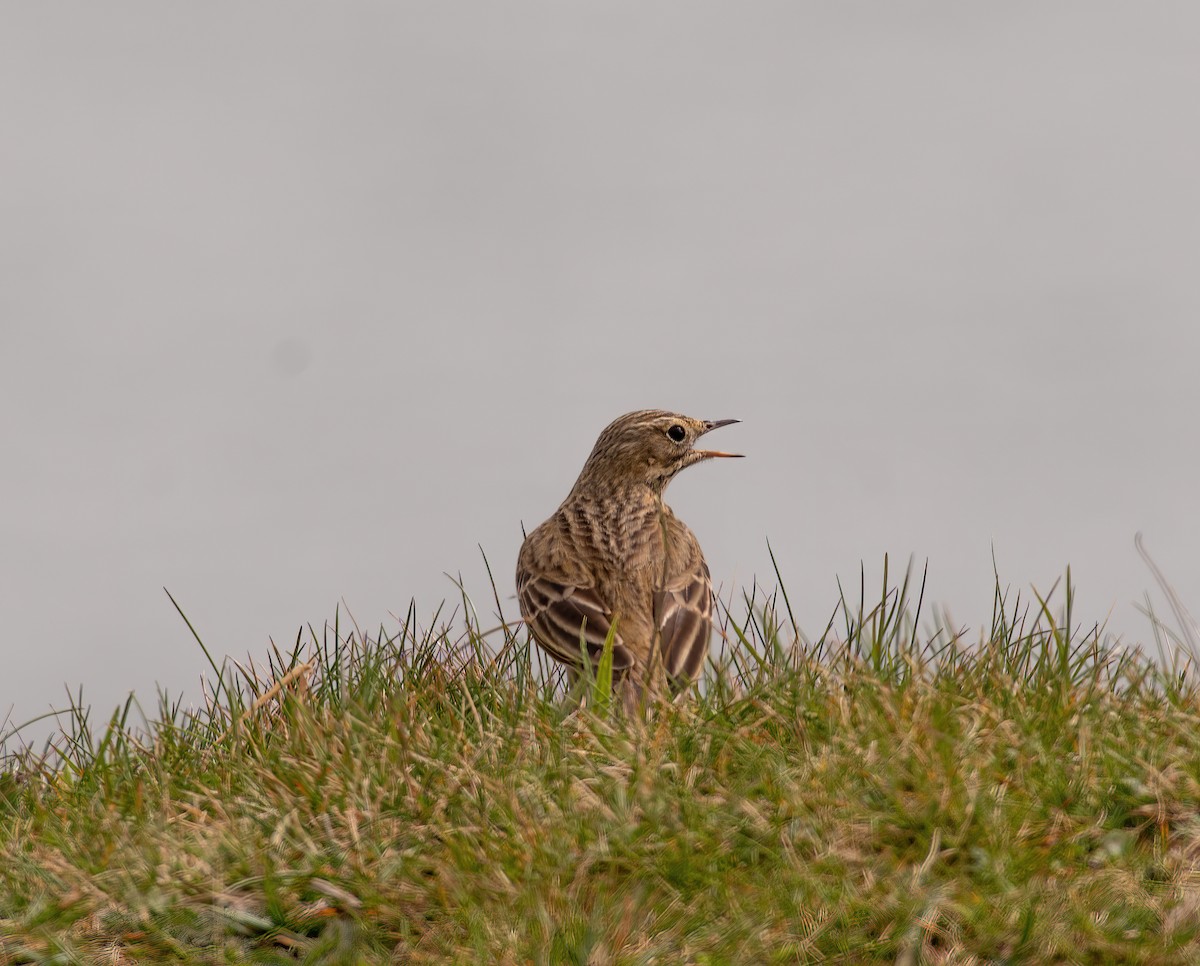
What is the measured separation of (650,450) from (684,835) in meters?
4.89

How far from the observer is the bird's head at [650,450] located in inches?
414

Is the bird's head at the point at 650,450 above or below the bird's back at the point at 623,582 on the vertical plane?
above

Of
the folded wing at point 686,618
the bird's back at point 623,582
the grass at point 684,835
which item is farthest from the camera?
the bird's back at point 623,582

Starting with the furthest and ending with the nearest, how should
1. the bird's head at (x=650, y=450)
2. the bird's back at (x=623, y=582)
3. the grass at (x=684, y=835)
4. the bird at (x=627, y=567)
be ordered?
1. the bird's head at (x=650, y=450)
2. the bird's back at (x=623, y=582)
3. the bird at (x=627, y=567)
4. the grass at (x=684, y=835)

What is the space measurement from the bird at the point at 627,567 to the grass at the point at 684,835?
1.06 metres

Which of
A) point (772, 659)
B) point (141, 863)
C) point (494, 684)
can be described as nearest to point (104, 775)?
point (141, 863)

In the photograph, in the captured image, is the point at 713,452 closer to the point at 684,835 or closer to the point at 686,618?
the point at 686,618

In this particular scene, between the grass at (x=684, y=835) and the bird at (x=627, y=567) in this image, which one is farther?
the bird at (x=627, y=567)

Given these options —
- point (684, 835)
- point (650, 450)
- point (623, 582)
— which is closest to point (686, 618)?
point (623, 582)

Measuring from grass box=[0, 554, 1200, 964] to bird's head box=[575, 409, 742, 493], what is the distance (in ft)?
11.0

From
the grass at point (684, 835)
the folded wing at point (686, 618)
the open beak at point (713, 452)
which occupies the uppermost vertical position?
the open beak at point (713, 452)

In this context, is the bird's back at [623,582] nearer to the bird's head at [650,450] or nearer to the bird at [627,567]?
the bird at [627,567]

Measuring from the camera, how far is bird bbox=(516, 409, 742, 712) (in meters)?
8.59

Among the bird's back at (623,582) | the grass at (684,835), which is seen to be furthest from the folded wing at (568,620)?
the grass at (684,835)
